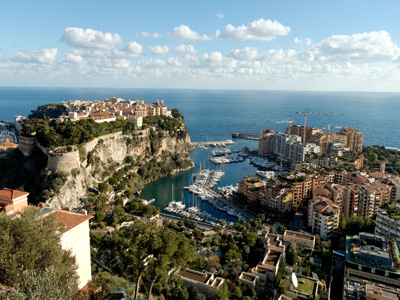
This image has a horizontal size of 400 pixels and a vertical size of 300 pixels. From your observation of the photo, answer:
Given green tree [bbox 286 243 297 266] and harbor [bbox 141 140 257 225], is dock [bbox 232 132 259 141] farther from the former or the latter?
green tree [bbox 286 243 297 266]

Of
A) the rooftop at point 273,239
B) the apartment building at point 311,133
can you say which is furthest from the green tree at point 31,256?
the apartment building at point 311,133

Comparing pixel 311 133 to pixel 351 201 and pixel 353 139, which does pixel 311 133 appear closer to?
pixel 353 139

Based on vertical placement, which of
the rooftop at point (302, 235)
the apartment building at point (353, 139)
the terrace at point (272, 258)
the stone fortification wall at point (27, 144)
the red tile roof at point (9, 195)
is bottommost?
the terrace at point (272, 258)

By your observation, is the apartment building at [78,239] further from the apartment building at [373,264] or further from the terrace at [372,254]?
the terrace at [372,254]

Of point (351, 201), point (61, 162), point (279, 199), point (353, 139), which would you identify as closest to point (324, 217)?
point (351, 201)

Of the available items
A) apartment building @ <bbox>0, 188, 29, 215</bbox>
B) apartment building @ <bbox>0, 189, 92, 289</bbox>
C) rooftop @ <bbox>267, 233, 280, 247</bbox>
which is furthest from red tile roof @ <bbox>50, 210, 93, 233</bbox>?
rooftop @ <bbox>267, 233, 280, 247</bbox>

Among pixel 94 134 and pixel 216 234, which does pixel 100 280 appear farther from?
pixel 94 134
